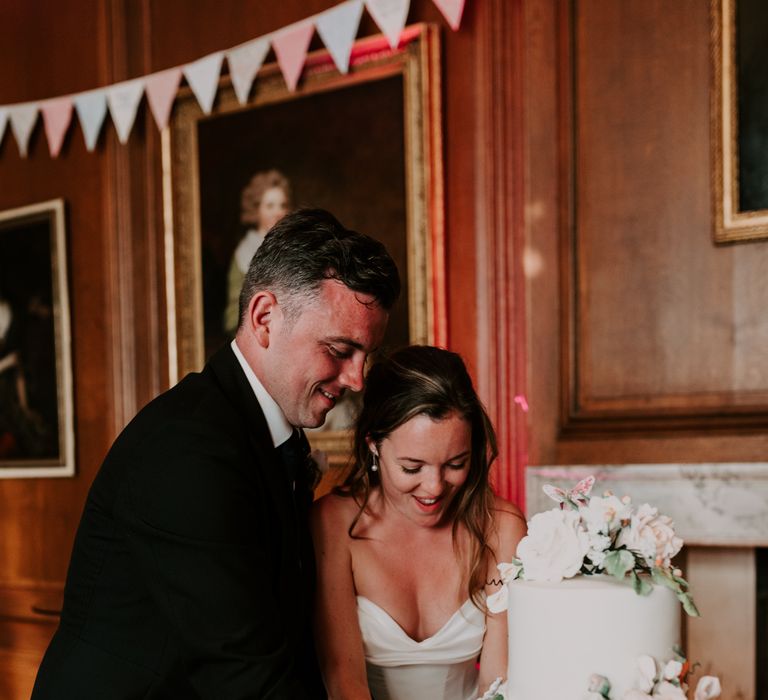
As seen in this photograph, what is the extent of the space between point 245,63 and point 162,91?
A: 0.49m

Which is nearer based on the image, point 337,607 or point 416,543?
point 337,607

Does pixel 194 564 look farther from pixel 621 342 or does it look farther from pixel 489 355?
pixel 489 355

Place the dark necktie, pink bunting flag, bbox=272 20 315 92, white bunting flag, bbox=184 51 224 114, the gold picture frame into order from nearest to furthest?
the dark necktie < the gold picture frame < pink bunting flag, bbox=272 20 315 92 < white bunting flag, bbox=184 51 224 114

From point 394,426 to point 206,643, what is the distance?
79 centimetres

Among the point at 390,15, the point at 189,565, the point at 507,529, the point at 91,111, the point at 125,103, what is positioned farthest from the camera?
the point at 91,111

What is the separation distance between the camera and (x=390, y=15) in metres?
3.38

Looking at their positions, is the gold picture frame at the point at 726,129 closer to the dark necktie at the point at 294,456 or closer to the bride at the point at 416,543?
the bride at the point at 416,543

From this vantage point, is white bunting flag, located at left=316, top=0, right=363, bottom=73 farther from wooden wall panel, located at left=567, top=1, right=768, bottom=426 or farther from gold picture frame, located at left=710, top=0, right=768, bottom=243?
gold picture frame, located at left=710, top=0, right=768, bottom=243

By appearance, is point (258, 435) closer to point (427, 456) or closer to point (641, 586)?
point (427, 456)

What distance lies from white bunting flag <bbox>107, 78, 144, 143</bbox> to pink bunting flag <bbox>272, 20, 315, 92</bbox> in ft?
2.66

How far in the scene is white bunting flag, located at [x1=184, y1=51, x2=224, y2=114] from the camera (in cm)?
394

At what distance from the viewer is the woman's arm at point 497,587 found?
214cm

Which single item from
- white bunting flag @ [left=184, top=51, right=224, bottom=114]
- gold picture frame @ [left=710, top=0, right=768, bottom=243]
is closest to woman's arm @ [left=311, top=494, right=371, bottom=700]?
gold picture frame @ [left=710, top=0, right=768, bottom=243]

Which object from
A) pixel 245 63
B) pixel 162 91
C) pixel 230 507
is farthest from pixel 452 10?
pixel 230 507
